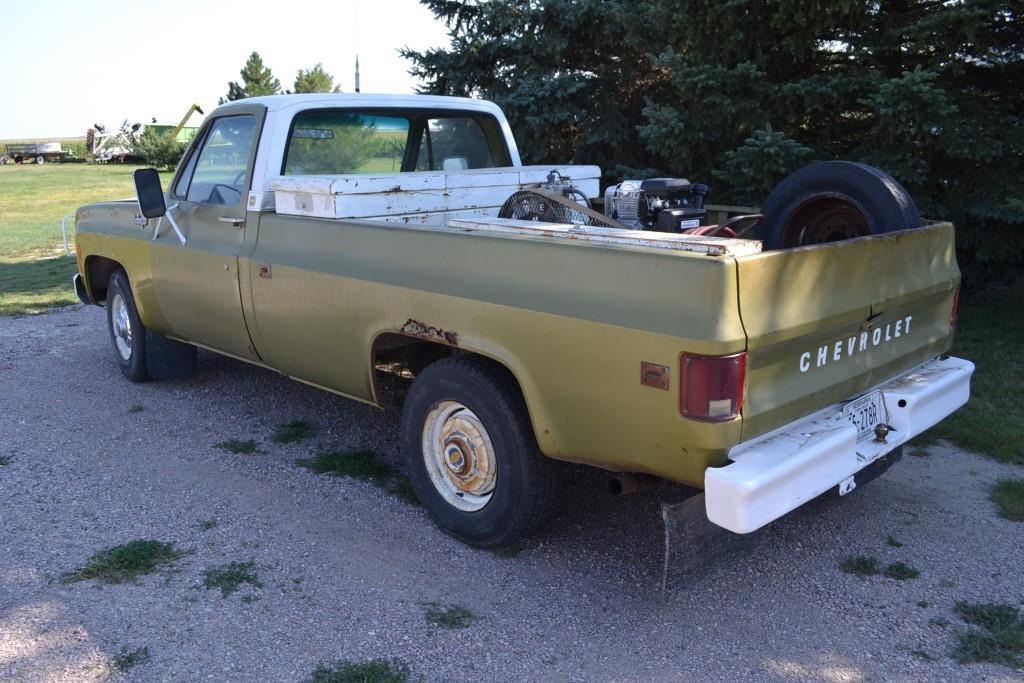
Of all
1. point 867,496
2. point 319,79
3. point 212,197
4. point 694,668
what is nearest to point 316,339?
point 212,197

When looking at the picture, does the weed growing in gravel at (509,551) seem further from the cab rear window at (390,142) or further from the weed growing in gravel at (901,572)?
the cab rear window at (390,142)

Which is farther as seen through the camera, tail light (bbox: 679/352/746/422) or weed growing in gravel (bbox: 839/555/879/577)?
weed growing in gravel (bbox: 839/555/879/577)

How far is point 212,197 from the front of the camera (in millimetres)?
5277

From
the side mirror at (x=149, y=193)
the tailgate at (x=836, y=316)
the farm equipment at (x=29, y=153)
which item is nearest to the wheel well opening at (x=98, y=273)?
the side mirror at (x=149, y=193)

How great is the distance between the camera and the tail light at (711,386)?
9.55 ft

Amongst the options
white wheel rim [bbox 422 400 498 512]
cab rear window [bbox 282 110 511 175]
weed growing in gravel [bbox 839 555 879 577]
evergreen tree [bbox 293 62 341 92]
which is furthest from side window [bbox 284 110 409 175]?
evergreen tree [bbox 293 62 341 92]

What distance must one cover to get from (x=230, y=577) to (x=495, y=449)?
3.98 ft

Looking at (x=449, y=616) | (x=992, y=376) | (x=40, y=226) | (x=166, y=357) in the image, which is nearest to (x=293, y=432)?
(x=166, y=357)

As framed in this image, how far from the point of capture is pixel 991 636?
3.25 m

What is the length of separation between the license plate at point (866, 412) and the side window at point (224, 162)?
3327 millimetres

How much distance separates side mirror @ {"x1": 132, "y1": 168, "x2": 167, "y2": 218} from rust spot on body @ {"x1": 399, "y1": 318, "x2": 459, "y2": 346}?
223 centimetres

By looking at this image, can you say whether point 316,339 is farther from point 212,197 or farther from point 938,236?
point 938,236

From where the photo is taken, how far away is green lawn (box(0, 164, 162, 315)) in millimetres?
10188

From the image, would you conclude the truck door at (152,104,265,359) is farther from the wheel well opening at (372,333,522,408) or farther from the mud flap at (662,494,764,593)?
the mud flap at (662,494,764,593)
